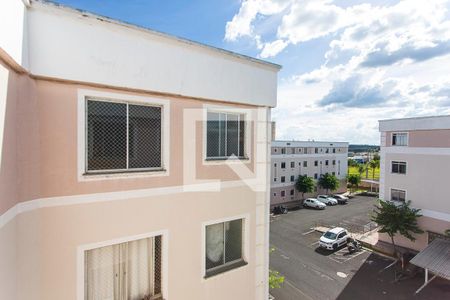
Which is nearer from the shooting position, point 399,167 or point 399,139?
point 399,167

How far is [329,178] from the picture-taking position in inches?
1410

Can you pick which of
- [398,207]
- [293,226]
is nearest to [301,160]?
[293,226]

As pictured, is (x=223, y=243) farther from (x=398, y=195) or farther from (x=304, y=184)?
(x=304, y=184)

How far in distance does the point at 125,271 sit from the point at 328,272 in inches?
639

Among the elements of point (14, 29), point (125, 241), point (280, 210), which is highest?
point (14, 29)

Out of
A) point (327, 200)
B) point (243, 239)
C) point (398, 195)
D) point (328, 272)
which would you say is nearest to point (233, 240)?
point (243, 239)

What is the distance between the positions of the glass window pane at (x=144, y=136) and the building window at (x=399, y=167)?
1996 cm

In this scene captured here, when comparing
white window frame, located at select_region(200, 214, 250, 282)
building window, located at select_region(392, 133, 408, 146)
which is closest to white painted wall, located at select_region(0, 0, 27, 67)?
white window frame, located at select_region(200, 214, 250, 282)

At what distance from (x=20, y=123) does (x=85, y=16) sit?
1.76 metres

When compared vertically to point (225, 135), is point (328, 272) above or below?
below

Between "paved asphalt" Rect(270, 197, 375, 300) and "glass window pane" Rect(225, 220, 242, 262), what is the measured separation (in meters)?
10.4

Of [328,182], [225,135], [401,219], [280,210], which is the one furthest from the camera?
[328,182]

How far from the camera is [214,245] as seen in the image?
504 cm

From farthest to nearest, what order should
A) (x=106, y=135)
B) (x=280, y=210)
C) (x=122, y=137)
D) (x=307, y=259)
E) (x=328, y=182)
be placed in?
(x=328, y=182), (x=280, y=210), (x=307, y=259), (x=122, y=137), (x=106, y=135)
